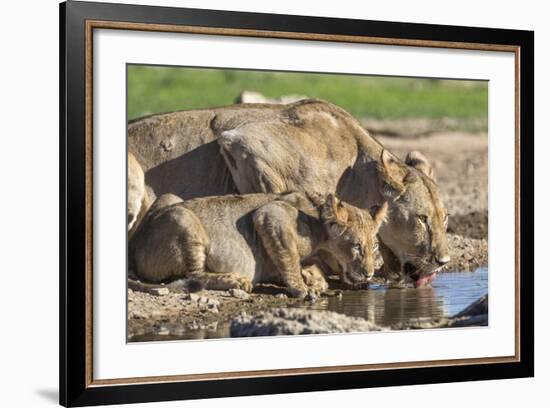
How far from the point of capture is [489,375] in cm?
870

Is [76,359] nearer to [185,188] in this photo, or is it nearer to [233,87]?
[185,188]

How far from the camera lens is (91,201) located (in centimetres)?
741

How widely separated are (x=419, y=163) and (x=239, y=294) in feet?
5.97

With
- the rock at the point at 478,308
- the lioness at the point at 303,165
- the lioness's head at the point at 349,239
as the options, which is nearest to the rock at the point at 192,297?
the lioness at the point at 303,165

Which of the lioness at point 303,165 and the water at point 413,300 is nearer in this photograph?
the lioness at point 303,165

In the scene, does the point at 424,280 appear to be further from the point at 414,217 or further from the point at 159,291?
the point at 159,291

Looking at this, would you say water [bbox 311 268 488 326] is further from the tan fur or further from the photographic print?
the tan fur

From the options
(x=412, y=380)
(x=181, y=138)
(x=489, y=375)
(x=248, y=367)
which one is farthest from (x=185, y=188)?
(x=489, y=375)

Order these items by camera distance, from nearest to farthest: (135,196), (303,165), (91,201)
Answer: (91,201) < (135,196) < (303,165)

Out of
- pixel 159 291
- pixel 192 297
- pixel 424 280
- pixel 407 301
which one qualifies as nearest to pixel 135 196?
pixel 159 291

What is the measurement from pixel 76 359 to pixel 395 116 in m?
3.04

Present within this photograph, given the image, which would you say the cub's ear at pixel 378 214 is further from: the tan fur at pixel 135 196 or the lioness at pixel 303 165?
the tan fur at pixel 135 196

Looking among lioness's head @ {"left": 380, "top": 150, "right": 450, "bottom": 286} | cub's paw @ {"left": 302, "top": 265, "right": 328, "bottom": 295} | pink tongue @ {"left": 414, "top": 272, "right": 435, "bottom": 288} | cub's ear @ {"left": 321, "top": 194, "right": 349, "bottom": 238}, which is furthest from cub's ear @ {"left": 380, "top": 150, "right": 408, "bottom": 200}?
cub's paw @ {"left": 302, "top": 265, "right": 328, "bottom": 295}

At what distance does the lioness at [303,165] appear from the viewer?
322 inches
